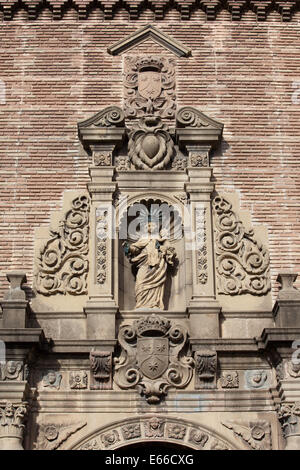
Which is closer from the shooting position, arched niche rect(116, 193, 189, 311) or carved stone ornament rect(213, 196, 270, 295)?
carved stone ornament rect(213, 196, 270, 295)

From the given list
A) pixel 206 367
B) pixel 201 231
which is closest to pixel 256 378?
pixel 206 367

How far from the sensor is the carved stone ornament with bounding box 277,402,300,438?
11.3 m

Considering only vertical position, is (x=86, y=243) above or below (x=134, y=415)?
above

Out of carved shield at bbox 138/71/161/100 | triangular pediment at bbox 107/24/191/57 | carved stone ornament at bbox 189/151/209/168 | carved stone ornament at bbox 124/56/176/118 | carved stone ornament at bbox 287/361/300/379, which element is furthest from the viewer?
triangular pediment at bbox 107/24/191/57

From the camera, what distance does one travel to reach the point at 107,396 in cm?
1177

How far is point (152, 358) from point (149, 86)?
4903 millimetres

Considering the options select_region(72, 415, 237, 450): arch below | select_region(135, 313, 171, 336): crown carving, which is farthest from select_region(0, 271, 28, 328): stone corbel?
select_region(72, 415, 237, 450): arch below

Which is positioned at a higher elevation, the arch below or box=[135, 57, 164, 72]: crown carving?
box=[135, 57, 164, 72]: crown carving

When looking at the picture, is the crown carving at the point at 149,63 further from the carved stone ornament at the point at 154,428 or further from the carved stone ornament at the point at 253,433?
the carved stone ornament at the point at 253,433

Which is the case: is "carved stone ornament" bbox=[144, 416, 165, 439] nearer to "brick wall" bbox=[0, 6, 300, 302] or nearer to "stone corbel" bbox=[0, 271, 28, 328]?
"stone corbel" bbox=[0, 271, 28, 328]
